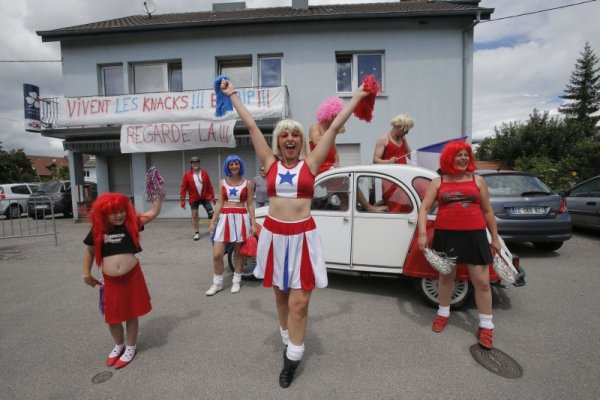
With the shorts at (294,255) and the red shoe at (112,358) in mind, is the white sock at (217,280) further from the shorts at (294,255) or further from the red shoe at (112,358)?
the shorts at (294,255)

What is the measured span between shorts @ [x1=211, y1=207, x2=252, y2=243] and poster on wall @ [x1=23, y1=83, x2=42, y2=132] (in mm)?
10396

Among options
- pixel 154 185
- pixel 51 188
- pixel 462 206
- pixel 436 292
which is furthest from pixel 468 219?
pixel 51 188

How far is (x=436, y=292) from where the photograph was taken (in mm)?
3568

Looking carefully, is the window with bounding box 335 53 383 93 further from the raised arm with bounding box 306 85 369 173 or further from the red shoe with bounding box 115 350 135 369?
the red shoe with bounding box 115 350 135 369

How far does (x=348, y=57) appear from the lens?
10.9 m

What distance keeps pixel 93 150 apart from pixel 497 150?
2739 centimetres

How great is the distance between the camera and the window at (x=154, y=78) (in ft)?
37.5

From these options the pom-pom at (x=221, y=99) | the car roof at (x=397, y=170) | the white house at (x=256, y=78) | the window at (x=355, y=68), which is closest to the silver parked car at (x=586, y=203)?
the white house at (x=256, y=78)

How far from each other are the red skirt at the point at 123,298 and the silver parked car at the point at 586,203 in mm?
8902

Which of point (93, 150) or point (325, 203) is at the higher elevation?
point (93, 150)

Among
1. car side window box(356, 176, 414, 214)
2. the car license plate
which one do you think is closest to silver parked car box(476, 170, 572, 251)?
the car license plate

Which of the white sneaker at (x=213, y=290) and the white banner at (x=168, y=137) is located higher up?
the white banner at (x=168, y=137)

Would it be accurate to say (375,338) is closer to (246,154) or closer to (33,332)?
(33,332)

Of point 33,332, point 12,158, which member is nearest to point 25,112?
point 33,332
